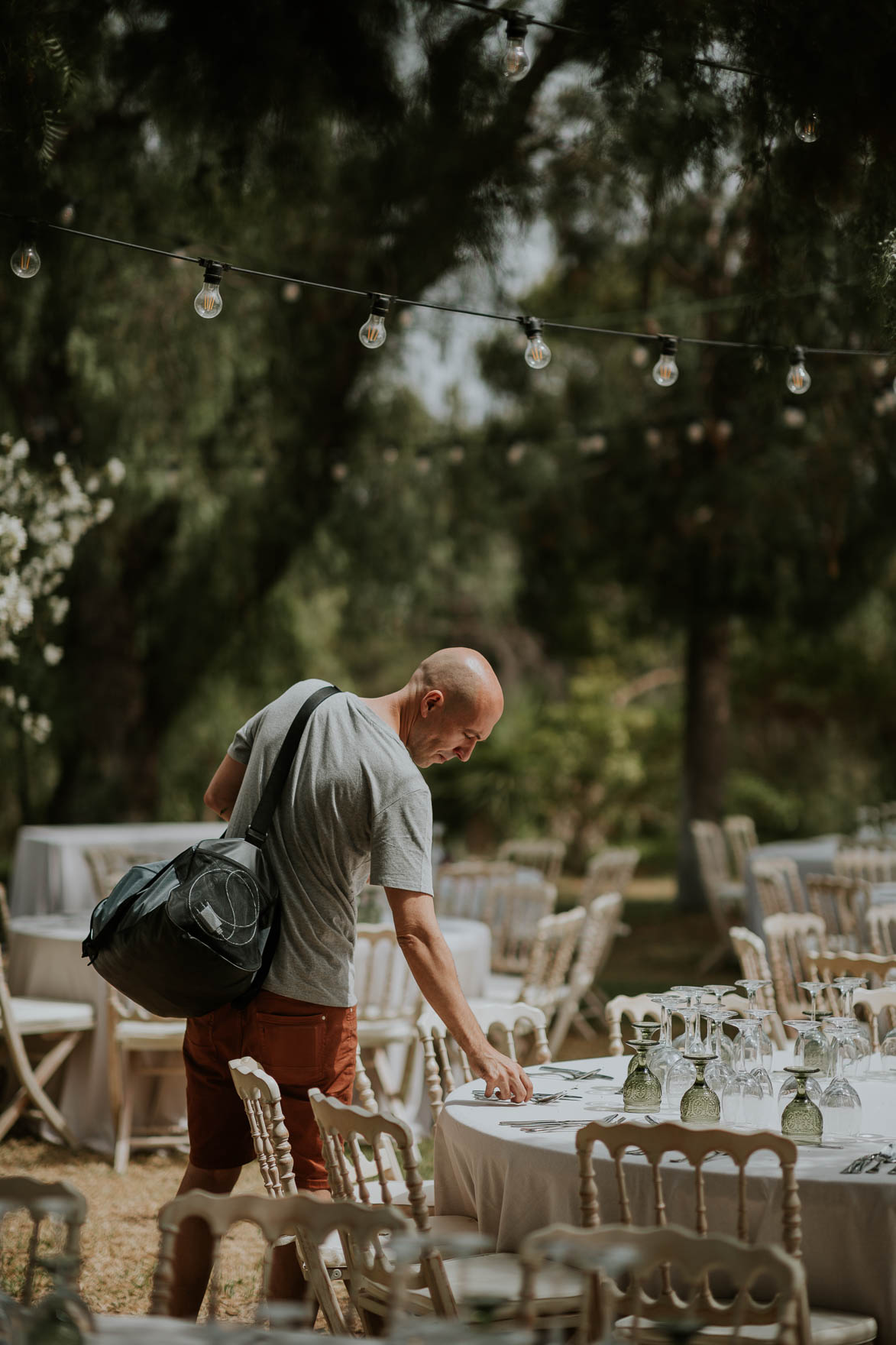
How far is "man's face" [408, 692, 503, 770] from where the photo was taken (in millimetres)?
3156

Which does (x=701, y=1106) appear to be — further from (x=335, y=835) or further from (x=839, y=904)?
(x=839, y=904)

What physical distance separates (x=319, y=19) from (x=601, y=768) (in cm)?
1325

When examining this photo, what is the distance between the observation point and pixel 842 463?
1074 cm

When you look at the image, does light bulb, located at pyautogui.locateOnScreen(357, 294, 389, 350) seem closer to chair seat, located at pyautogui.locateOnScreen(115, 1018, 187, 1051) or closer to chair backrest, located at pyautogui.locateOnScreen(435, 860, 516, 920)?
chair seat, located at pyautogui.locateOnScreen(115, 1018, 187, 1051)

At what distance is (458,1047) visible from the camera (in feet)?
13.3

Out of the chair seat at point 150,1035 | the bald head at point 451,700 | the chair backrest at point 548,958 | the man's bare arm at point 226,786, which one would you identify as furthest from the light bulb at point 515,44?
the chair seat at point 150,1035

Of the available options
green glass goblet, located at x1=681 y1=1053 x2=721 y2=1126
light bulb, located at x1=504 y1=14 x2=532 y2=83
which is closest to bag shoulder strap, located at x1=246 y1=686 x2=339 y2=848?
green glass goblet, located at x1=681 y1=1053 x2=721 y2=1126

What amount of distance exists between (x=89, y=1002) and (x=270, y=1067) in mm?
3209

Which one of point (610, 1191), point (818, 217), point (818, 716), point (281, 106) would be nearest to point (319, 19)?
point (281, 106)

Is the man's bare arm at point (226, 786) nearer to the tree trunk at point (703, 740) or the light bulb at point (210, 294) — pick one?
the light bulb at point (210, 294)

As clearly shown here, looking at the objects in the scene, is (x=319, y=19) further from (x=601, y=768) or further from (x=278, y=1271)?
(x=601, y=768)

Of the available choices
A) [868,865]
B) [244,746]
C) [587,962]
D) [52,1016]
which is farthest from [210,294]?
[868,865]

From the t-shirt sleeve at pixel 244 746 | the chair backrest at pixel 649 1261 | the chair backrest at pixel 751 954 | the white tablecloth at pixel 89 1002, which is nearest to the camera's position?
the chair backrest at pixel 649 1261

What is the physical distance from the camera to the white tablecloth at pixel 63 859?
9.10 metres
